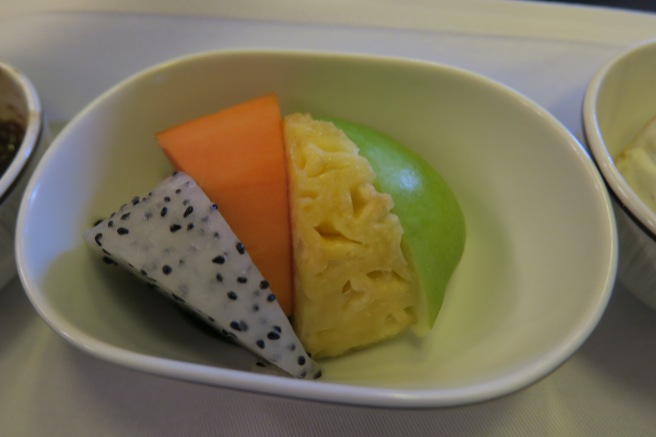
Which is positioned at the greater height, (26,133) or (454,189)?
(26,133)

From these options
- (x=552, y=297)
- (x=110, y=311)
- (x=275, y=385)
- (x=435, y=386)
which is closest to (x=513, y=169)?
(x=552, y=297)

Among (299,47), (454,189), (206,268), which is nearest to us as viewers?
(206,268)

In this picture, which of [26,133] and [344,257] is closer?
[344,257]

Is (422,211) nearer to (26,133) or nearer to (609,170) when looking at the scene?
(609,170)

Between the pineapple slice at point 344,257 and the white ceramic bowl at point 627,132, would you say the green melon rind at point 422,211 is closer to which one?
the pineapple slice at point 344,257

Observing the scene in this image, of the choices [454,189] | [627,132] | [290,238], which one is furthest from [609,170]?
[290,238]
